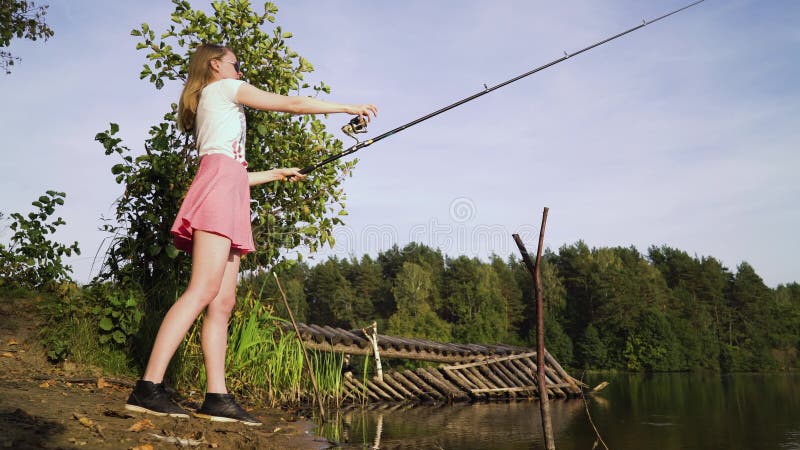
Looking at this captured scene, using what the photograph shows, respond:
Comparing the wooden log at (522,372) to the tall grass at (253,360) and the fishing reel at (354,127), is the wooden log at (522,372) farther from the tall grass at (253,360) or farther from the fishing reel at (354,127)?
the fishing reel at (354,127)

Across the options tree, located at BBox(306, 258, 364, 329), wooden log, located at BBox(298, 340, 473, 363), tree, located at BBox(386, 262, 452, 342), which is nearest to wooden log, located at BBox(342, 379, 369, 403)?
wooden log, located at BBox(298, 340, 473, 363)

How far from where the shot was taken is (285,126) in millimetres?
6246

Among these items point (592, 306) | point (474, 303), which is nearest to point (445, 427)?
point (474, 303)

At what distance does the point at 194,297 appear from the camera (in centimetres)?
295

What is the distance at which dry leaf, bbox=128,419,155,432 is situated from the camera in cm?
271

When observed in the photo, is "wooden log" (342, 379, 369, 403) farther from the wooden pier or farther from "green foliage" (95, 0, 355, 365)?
"green foliage" (95, 0, 355, 365)

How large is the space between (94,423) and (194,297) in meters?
0.68

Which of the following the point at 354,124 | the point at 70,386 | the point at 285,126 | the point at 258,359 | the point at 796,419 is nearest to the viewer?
the point at 354,124

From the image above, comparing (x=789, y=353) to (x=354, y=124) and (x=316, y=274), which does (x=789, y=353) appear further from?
(x=354, y=124)

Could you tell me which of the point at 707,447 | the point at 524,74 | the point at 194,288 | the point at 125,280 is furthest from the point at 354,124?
the point at 707,447

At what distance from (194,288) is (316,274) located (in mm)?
49558

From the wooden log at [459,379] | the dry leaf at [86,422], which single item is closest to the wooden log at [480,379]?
the wooden log at [459,379]

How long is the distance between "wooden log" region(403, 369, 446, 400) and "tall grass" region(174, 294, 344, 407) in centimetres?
454

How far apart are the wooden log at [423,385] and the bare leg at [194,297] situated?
8110mm
